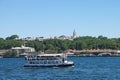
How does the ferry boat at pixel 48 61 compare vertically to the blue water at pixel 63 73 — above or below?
above

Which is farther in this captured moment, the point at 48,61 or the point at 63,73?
the point at 48,61

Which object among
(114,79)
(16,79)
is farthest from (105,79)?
(16,79)

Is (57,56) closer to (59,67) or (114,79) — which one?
(59,67)

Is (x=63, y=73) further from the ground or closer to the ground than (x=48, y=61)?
closer to the ground

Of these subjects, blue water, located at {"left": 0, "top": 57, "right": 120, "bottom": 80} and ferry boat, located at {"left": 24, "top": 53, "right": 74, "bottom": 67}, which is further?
ferry boat, located at {"left": 24, "top": 53, "right": 74, "bottom": 67}

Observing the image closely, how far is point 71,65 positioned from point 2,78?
32.0 m

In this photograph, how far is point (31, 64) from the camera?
102 m

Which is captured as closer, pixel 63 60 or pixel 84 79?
pixel 84 79

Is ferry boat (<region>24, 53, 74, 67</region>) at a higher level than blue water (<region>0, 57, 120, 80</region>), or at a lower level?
higher

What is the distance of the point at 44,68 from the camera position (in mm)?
99188

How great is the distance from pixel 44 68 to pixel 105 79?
31.4 m

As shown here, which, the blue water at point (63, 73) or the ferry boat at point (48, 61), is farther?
the ferry boat at point (48, 61)

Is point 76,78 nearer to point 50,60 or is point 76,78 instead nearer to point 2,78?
point 2,78

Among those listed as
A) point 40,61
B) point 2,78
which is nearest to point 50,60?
point 40,61
